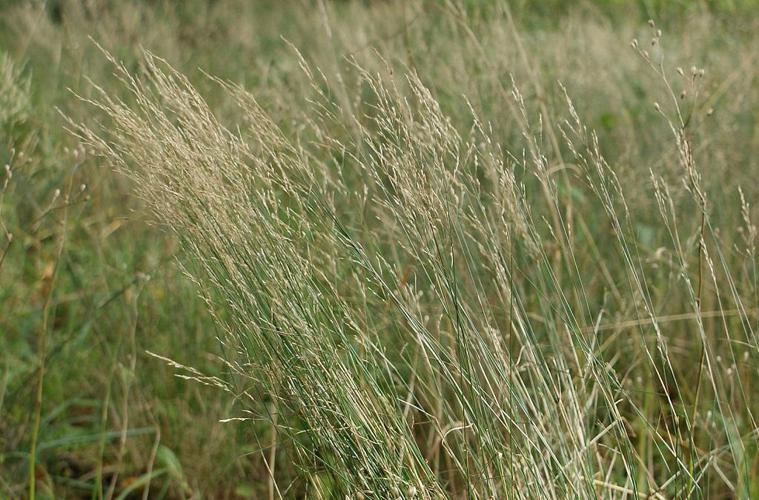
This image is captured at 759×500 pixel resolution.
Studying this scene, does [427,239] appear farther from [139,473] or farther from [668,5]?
[668,5]

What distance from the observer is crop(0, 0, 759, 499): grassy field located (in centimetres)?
133

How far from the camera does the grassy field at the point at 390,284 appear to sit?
1326 mm

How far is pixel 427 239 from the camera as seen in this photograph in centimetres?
132

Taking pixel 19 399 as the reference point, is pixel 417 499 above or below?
above

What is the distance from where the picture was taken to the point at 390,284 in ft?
7.45

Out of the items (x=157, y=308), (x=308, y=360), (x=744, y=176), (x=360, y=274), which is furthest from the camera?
(x=744, y=176)

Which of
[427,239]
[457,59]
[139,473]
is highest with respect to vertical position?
[427,239]

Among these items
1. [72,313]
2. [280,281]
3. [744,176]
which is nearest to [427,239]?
[280,281]

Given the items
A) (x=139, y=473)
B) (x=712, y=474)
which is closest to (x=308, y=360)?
(x=139, y=473)

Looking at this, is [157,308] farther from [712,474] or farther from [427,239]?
[712,474]

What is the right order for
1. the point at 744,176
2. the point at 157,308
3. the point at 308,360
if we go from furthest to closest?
the point at 744,176 → the point at 157,308 → the point at 308,360

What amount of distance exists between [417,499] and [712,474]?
1.07 meters

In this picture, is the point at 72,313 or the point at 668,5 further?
the point at 668,5

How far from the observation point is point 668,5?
6855 mm
